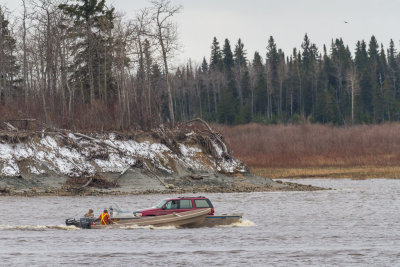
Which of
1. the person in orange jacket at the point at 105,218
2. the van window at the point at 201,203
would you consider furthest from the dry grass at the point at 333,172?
the person in orange jacket at the point at 105,218

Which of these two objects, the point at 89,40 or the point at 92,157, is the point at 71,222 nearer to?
the point at 92,157

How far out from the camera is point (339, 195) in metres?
51.2

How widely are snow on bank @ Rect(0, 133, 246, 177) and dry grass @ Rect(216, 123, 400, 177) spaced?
9439 millimetres

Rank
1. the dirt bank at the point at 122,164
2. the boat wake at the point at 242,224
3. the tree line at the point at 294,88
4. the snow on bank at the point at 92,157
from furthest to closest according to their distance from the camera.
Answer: the tree line at the point at 294,88 < the snow on bank at the point at 92,157 < the dirt bank at the point at 122,164 < the boat wake at the point at 242,224

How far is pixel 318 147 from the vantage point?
7988cm

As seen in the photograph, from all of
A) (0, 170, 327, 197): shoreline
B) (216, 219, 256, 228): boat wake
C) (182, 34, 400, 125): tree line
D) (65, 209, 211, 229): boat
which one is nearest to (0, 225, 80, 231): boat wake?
(65, 209, 211, 229): boat

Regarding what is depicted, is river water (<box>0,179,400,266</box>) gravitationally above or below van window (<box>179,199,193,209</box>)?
below

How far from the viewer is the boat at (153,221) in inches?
1330

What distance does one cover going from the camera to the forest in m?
59.3

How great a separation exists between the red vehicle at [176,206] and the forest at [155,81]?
71.2ft

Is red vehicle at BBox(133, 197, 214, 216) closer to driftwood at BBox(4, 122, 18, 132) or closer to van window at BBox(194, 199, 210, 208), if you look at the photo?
van window at BBox(194, 199, 210, 208)

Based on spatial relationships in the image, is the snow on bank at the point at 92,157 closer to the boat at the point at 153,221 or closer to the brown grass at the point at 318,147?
the brown grass at the point at 318,147

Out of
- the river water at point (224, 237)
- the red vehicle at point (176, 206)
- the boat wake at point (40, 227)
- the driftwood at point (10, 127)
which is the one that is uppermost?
the driftwood at point (10, 127)

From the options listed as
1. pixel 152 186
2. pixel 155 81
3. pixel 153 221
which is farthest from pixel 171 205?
pixel 155 81
